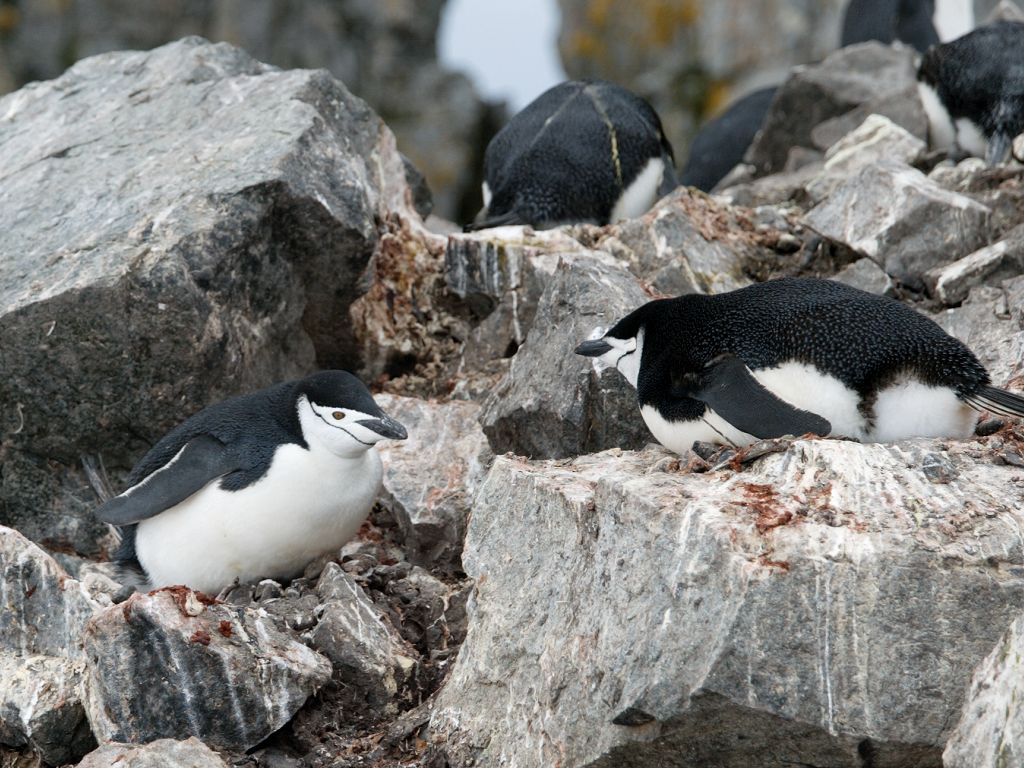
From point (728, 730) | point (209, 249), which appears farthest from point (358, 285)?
point (728, 730)

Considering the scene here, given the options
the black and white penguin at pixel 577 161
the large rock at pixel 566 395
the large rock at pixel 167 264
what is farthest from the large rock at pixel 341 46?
the large rock at pixel 566 395

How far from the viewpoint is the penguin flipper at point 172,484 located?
4418 mm

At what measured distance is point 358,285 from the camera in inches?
222

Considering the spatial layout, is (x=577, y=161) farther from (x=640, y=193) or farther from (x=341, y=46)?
(x=341, y=46)

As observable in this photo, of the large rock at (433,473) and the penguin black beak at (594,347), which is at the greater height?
the penguin black beak at (594,347)

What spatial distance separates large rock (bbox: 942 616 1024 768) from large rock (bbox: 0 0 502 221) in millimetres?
13127

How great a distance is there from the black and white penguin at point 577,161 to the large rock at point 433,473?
179cm

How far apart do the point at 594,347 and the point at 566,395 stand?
29 centimetres

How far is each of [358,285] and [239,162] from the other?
0.70 metres

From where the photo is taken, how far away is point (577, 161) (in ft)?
22.7

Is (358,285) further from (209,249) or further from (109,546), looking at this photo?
(109,546)

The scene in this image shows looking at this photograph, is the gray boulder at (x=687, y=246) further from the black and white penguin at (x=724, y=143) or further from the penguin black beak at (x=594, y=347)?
the black and white penguin at (x=724, y=143)

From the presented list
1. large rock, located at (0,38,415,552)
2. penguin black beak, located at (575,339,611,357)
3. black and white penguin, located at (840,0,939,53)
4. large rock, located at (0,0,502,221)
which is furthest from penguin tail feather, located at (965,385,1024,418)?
large rock, located at (0,0,502,221)

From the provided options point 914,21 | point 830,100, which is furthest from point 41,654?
point 914,21
